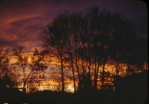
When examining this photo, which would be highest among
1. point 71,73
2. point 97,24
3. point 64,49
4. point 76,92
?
point 97,24

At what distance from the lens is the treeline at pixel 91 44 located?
375 inches

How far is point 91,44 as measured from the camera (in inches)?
388

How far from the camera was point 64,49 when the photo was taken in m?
9.62

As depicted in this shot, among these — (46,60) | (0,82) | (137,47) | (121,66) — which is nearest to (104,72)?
(121,66)

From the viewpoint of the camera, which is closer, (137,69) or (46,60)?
(46,60)

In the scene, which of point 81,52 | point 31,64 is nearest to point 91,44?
point 81,52

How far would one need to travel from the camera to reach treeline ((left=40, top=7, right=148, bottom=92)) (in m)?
9.52

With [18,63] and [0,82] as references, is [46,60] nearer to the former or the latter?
[18,63]

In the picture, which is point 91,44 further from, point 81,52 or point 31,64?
point 31,64

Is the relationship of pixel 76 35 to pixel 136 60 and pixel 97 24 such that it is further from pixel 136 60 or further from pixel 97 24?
pixel 136 60

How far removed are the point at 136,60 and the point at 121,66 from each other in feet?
2.09

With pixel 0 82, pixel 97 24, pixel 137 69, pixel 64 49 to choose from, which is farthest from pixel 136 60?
pixel 0 82

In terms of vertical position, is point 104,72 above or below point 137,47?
below

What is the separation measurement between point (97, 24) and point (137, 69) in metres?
2.06
